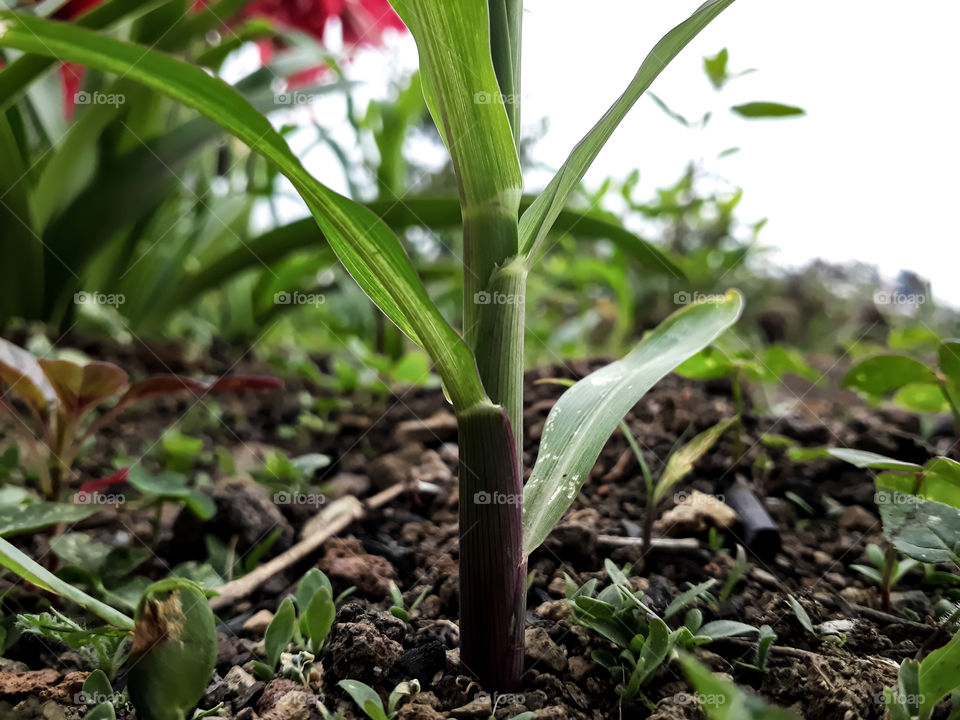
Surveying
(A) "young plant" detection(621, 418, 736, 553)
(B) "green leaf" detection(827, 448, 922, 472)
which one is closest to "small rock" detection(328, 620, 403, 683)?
(A) "young plant" detection(621, 418, 736, 553)

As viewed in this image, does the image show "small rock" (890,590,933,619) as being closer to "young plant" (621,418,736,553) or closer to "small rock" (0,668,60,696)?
"young plant" (621,418,736,553)

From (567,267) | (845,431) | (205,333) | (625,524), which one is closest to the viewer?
(625,524)

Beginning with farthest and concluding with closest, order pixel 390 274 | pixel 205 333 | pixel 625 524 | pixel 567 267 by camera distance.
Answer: pixel 567 267
pixel 205 333
pixel 625 524
pixel 390 274

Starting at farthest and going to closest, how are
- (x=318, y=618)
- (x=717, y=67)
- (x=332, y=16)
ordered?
(x=332, y=16) → (x=717, y=67) → (x=318, y=618)

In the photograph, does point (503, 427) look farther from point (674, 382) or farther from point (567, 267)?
point (567, 267)

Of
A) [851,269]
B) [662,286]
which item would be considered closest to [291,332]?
[662,286]

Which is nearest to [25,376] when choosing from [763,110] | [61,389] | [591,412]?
[61,389]

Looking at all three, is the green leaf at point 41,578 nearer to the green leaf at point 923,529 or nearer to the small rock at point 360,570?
the small rock at point 360,570

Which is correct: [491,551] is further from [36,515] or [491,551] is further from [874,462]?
[36,515]
